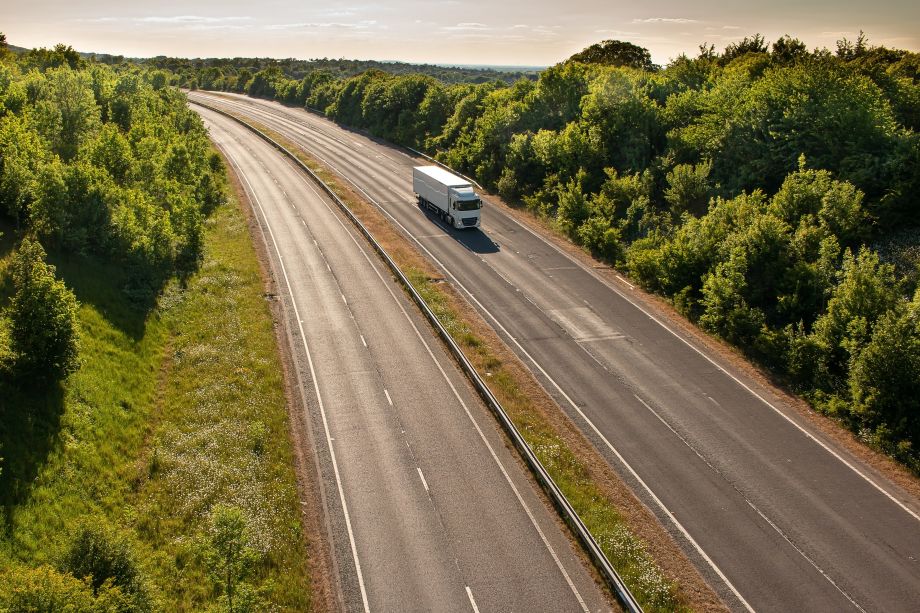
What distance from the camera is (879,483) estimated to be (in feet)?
85.6

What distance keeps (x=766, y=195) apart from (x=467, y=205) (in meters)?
26.1

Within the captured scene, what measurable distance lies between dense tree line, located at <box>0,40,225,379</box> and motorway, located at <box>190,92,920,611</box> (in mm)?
23233

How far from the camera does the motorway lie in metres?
21.7

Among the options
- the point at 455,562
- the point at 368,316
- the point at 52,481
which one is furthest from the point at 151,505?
the point at 368,316

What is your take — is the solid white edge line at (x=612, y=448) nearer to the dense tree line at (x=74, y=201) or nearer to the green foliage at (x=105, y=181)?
the green foliage at (x=105, y=181)

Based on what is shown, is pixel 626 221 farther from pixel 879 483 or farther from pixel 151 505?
pixel 151 505

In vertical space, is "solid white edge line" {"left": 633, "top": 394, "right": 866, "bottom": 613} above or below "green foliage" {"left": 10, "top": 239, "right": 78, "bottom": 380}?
below

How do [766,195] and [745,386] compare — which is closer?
[745,386]

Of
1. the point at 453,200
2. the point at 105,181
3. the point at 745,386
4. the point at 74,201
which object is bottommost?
the point at 745,386

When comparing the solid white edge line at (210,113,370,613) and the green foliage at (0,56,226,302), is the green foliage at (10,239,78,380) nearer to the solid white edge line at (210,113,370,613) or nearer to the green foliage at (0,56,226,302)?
the solid white edge line at (210,113,370,613)

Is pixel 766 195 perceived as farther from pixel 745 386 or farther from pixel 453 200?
pixel 453 200

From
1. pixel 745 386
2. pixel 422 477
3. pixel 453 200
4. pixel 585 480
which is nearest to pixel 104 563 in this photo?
pixel 422 477

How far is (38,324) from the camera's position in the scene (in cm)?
2623

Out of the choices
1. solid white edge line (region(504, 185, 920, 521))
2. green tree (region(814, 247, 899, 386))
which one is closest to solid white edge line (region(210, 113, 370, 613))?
solid white edge line (region(504, 185, 920, 521))
